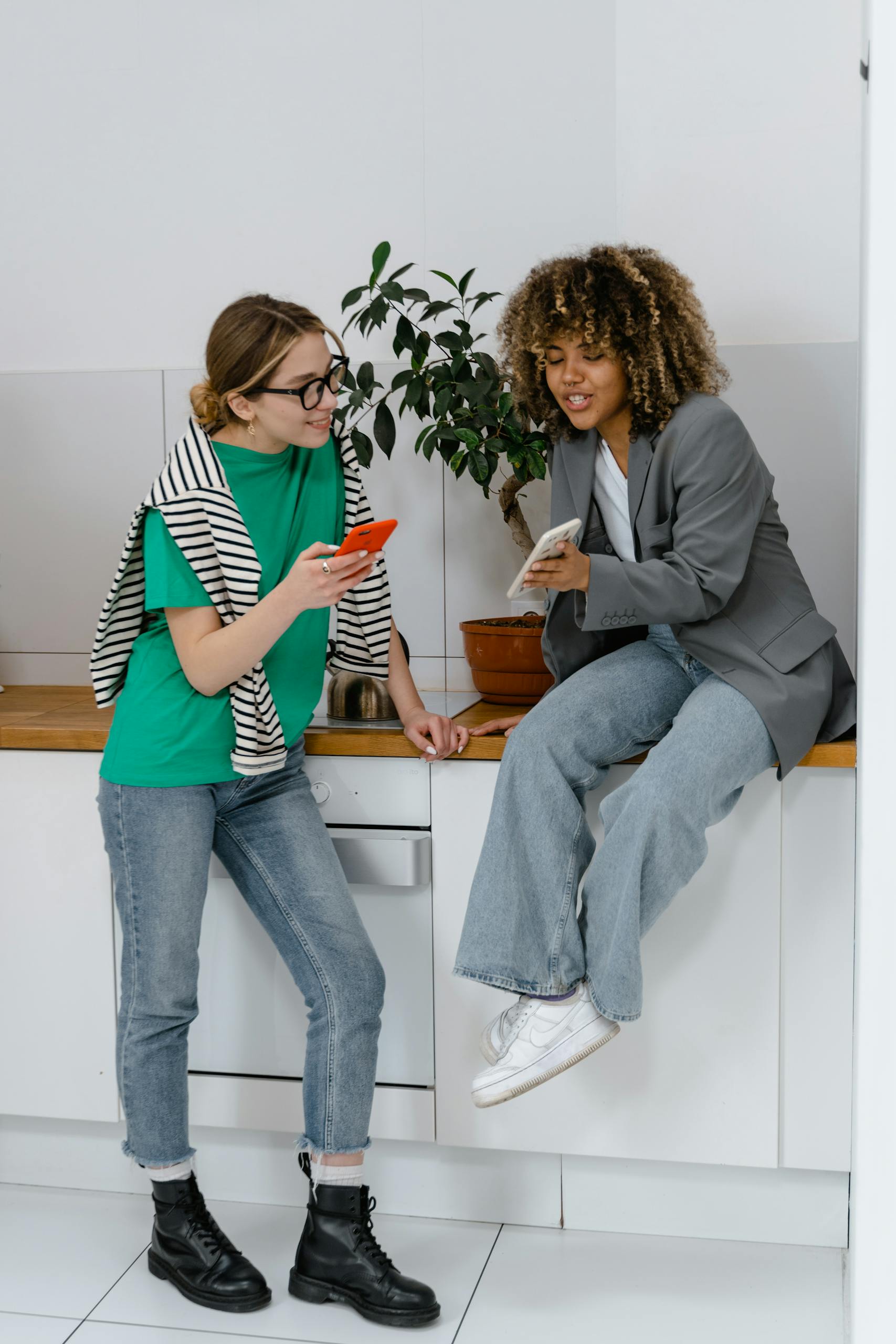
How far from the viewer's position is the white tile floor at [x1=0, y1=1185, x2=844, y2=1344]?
168cm

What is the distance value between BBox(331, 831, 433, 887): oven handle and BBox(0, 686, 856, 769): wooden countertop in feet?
0.43

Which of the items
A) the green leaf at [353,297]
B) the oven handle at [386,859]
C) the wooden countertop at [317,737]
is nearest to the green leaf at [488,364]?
the green leaf at [353,297]

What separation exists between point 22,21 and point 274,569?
4.54ft

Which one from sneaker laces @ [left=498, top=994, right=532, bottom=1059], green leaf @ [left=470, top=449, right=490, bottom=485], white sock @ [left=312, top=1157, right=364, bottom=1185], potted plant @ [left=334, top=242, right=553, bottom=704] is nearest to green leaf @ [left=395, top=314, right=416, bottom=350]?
potted plant @ [left=334, top=242, right=553, bottom=704]

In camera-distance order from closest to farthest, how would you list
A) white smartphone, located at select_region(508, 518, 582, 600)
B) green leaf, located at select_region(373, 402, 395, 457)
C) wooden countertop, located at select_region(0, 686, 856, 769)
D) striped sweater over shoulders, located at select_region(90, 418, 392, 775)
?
white smartphone, located at select_region(508, 518, 582, 600) → striped sweater over shoulders, located at select_region(90, 418, 392, 775) → wooden countertop, located at select_region(0, 686, 856, 769) → green leaf, located at select_region(373, 402, 395, 457)

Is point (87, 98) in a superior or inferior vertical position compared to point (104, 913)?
superior

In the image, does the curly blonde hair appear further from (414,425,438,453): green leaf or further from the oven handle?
the oven handle

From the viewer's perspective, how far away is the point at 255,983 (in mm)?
1957

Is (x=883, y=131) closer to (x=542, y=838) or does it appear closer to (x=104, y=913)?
(x=542, y=838)

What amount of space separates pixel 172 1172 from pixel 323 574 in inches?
34.4

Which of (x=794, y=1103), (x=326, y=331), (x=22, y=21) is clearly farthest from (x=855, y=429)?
(x=22, y=21)

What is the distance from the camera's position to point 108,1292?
1807 mm

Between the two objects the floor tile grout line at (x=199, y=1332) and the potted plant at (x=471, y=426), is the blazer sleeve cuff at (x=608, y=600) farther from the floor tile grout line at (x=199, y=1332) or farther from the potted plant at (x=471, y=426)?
the floor tile grout line at (x=199, y=1332)

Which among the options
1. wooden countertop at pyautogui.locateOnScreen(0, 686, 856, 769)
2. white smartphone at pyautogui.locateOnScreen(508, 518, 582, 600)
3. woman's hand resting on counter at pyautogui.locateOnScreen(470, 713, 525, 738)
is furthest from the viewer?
woman's hand resting on counter at pyautogui.locateOnScreen(470, 713, 525, 738)
